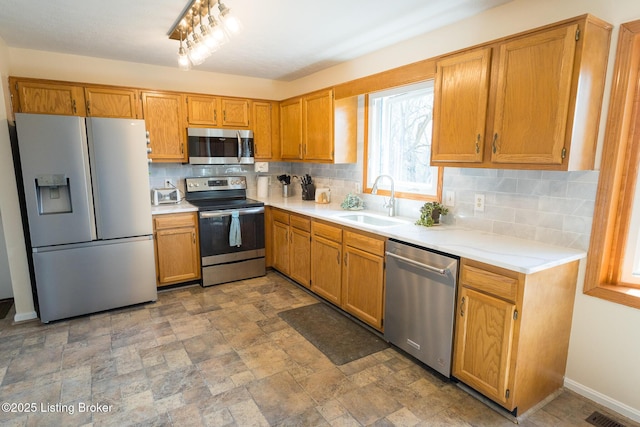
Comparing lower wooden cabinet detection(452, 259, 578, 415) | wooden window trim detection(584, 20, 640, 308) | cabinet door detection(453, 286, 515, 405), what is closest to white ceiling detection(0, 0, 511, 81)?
wooden window trim detection(584, 20, 640, 308)

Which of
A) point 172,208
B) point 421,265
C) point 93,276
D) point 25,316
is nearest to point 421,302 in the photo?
point 421,265

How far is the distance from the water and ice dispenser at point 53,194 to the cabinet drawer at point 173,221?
76 centimetres

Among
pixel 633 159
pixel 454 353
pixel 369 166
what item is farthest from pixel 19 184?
pixel 633 159

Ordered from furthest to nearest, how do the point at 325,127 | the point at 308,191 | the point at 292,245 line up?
1. the point at 308,191
2. the point at 292,245
3. the point at 325,127

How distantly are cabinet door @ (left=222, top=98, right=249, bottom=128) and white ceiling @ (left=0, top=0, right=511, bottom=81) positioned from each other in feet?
Result: 1.78

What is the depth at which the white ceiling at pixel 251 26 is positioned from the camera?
2.35m

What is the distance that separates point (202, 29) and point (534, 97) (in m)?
2.15

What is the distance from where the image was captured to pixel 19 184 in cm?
309

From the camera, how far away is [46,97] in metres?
3.30

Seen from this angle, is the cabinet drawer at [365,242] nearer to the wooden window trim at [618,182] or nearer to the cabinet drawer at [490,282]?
the cabinet drawer at [490,282]

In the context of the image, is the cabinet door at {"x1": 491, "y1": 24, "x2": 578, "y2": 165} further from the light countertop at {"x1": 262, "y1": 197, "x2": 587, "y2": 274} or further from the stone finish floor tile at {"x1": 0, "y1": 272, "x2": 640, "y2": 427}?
the stone finish floor tile at {"x1": 0, "y1": 272, "x2": 640, "y2": 427}

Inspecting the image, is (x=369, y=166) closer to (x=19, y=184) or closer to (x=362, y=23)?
(x=362, y=23)

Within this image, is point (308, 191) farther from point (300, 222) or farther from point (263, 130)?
point (263, 130)

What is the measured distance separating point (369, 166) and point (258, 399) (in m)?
2.41
